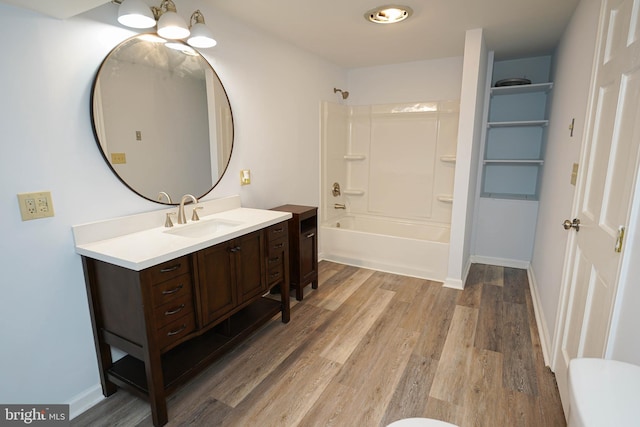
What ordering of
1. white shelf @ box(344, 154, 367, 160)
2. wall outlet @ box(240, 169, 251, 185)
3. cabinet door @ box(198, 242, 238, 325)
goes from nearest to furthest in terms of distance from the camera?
cabinet door @ box(198, 242, 238, 325)
wall outlet @ box(240, 169, 251, 185)
white shelf @ box(344, 154, 367, 160)

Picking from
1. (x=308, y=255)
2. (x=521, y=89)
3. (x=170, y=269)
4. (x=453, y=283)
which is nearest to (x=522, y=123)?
(x=521, y=89)

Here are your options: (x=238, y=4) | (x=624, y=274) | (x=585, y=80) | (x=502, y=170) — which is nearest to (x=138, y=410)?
(x=624, y=274)

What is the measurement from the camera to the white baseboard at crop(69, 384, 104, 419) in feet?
5.53

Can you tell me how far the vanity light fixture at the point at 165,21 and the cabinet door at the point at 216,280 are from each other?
123 cm

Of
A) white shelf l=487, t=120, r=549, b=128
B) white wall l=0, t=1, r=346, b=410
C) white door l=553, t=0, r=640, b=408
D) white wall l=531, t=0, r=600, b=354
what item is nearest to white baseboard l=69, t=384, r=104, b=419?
white wall l=0, t=1, r=346, b=410

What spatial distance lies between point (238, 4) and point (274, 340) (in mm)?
2352

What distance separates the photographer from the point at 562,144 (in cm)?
245

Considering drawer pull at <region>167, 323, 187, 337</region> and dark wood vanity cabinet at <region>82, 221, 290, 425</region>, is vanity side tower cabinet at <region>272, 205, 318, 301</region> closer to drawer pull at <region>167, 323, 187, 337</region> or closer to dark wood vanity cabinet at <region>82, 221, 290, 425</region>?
dark wood vanity cabinet at <region>82, 221, 290, 425</region>

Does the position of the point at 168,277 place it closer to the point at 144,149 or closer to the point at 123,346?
the point at 123,346

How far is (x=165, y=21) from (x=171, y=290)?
1.44 meters

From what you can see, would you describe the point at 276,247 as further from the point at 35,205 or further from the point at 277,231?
the point at 35,205

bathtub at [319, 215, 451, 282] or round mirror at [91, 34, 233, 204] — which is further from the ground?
round mirror at [91, 34, 233, 204]

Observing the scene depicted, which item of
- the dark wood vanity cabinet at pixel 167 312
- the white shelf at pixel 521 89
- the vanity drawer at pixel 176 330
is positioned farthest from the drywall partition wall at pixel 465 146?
the vanity drawer at pixel 176 330

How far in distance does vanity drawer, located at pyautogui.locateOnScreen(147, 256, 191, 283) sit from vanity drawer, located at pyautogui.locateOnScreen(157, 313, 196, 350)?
0.24 m
